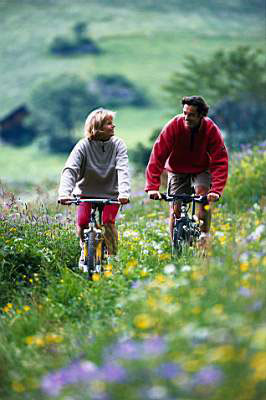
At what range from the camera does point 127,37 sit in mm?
83938

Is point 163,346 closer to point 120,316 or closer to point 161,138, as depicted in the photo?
point 120,316

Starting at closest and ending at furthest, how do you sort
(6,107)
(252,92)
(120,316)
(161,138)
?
(120,316) < (161,138) < (252,92) < (6,107)

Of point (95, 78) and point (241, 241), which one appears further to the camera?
point (95, 78)

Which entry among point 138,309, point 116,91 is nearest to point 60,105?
point 116,91

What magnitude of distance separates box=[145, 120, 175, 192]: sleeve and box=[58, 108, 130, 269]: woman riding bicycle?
1.23 feet

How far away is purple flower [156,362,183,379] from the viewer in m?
2.97

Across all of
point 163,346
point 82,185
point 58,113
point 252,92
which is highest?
point 58,113

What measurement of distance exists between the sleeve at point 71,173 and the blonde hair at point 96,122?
0.58 ft

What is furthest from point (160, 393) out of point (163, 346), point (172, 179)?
point (172, 179)

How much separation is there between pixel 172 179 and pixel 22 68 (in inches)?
2839

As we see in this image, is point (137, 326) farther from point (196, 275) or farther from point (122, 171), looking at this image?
point (122, 171)

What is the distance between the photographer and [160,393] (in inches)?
117

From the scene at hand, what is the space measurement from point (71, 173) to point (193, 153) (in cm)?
138

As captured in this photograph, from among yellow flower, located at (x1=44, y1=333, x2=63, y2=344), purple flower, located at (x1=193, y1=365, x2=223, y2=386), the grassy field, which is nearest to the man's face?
the grassy field
